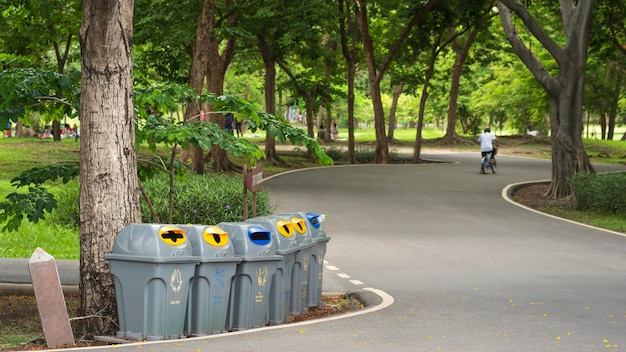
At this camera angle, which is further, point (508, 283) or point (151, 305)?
point (508, 283)

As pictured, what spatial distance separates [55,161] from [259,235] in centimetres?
2579

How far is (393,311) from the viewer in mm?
10164

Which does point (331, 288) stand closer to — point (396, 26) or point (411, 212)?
point (411, 212)

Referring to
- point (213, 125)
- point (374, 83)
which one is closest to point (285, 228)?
point (213, 125)

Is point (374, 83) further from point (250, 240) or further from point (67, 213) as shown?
point (250, 240)

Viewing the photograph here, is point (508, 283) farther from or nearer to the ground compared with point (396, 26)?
nearer to the ground

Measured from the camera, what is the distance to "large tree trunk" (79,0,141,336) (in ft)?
32.1

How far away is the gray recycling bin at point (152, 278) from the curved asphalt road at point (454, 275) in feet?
1.94

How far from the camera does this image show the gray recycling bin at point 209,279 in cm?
911

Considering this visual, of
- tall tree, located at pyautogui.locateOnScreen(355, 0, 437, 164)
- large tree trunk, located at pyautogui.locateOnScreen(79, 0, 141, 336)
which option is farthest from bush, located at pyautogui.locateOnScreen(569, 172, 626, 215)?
large tree trunk, located at pyautogui.locateOnScreen(79, 0, 141, 336)

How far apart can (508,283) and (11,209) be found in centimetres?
619

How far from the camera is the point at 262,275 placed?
9.66 metres

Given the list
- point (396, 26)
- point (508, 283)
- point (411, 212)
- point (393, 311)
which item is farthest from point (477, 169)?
point (393, 311)

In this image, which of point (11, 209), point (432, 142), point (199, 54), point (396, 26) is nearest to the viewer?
point (11, 209)
